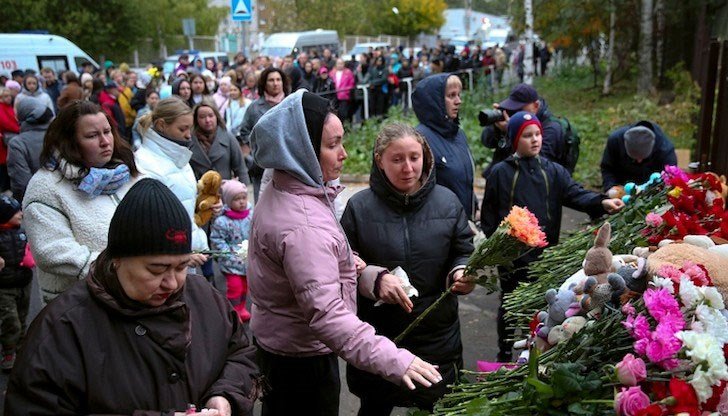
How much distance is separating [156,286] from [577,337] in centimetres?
144

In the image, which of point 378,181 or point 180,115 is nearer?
point 378,181

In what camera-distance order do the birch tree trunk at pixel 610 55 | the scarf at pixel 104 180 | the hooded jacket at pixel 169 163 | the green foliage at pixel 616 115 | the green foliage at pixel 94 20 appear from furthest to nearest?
the green foliage at pixel 94 20
the birch tree trunk at pixel 610 55
the green foliage at pixel 616 115
the hooded jacket at pixel 169 163
the scarf at pixel 104 180

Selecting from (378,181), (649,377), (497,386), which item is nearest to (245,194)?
(378,181)

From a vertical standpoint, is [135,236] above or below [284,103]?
below

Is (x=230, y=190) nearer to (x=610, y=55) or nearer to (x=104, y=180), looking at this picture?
(x=104, y=180)

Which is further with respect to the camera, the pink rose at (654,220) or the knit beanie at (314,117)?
the pink rose at (654,220)

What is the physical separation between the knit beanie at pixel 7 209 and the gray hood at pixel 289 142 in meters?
2.76

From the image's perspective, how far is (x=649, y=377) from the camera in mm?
2191

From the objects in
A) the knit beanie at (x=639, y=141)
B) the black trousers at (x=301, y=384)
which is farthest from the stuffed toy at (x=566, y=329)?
the knit beanie at (x=639, y=141)

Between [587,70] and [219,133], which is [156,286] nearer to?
[219,133]

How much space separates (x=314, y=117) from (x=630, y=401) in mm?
1523

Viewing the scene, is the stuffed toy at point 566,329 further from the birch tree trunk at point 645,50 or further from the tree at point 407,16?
the tree at point 407,16

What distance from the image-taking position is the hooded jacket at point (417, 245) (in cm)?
344

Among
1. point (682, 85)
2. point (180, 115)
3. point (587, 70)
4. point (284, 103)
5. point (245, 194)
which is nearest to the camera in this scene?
point (284, 103)
